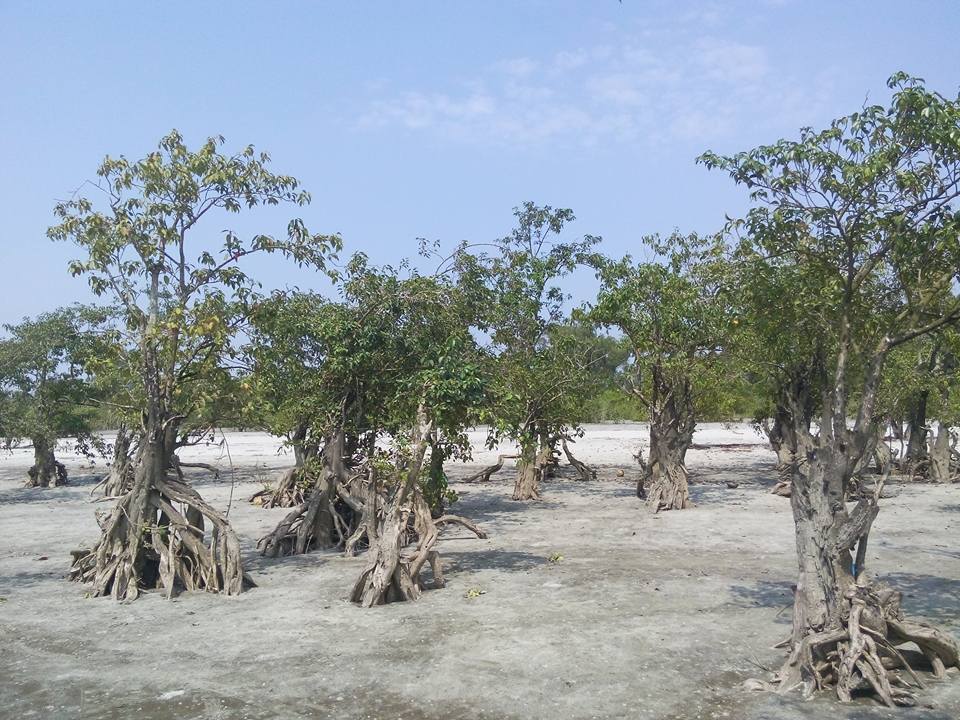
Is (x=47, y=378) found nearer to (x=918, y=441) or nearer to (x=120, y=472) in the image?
(x=120, y=472)

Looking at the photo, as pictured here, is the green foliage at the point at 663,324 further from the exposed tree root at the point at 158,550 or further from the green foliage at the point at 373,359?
the exposed tree root at the point at 158,550

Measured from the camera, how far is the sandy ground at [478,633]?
28.8 ft

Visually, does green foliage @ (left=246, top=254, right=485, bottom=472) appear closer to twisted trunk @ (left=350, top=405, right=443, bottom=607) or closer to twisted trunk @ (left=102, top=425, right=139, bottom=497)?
twisted trunk @ (left=350, top=405, right=443, bottom=607)

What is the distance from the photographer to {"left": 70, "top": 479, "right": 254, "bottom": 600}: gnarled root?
45.1ft

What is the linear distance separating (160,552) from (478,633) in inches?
219

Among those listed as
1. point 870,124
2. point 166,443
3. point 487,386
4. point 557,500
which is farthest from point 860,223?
point 557,500

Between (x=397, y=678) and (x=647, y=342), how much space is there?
16.5m

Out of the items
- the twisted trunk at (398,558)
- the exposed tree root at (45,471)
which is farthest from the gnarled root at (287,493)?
the twisted trunk at (398,558)

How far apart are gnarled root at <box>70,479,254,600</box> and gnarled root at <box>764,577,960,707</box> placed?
27.5ft

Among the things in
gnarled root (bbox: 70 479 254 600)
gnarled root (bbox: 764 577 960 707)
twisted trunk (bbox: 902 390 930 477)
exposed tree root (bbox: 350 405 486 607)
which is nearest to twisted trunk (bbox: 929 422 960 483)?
twisted trunk (bbox: 902 390 930 477)

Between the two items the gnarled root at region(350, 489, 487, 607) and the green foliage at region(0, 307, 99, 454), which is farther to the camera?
the green foliage at region(0, 307, 99, 454)

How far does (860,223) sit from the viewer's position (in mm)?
10234

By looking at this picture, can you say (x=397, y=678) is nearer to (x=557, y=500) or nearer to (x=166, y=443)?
(x=166, y=443)

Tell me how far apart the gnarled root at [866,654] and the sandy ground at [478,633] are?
205 mm
